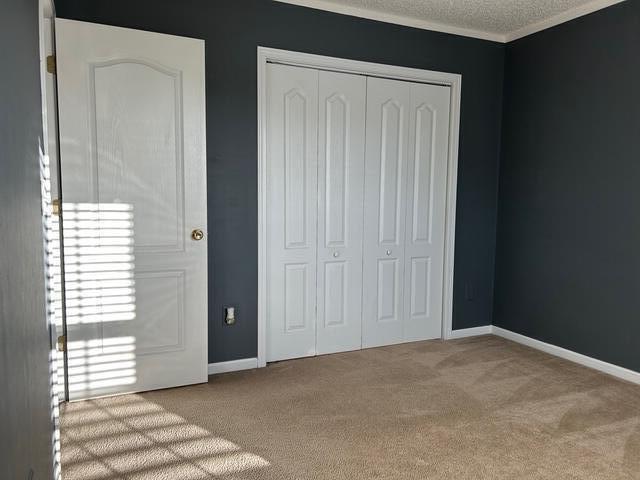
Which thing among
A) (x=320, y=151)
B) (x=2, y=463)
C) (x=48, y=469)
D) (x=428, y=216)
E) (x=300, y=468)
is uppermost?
(x=320, y=151)

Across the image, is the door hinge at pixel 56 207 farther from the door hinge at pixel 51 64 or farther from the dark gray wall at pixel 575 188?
the dark gray wall at pixel 575 188

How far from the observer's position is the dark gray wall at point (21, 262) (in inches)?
41.3

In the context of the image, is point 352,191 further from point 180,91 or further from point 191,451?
point 191,451

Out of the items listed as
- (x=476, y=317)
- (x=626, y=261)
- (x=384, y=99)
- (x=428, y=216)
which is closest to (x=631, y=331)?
(x=626, y=261)

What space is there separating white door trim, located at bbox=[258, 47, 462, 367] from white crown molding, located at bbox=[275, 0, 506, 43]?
0.34 meters

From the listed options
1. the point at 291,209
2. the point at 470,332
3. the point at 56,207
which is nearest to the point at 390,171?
the point at 291,209

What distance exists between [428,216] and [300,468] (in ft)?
8.12

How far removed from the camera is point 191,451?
2320mm

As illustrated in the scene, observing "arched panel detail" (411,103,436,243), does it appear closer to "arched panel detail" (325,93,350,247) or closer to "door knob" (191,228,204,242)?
"arched panel detail" (325,93,350,247)

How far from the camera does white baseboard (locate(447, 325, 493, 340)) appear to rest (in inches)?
167

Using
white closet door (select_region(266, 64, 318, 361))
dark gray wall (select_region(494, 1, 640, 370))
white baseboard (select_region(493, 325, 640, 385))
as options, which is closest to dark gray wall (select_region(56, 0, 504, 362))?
white closet door (select_region(266, 64, 318, 361))

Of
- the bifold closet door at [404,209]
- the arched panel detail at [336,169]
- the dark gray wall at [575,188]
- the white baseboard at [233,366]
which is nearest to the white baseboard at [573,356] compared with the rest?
the dark gray wall at [575,188]

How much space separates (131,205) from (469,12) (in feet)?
9.22

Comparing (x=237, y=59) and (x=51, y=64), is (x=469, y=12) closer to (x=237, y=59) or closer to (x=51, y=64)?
(x=237, y=59)
